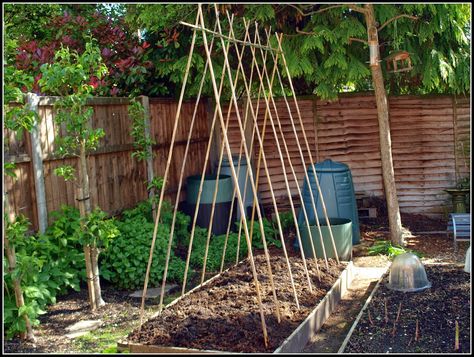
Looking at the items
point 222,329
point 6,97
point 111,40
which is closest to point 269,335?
point 222,329

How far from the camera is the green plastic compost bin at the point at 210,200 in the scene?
330 inches

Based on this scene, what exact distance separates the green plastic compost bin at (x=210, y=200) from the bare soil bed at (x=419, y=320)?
3065 millimetres

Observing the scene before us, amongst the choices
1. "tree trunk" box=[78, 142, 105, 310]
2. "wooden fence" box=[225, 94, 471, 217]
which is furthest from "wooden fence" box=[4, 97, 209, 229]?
"wooden fence" box=[225, 94, 471, 217]

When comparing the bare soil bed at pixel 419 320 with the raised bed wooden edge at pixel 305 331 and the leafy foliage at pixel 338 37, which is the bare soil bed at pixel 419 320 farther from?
the leafy foliage at pixel 338 37

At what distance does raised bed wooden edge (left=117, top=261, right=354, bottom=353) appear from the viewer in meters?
4.23

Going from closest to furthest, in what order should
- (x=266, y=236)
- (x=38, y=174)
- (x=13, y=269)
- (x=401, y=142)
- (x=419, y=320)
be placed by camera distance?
(x=13, y=269) < (x=419, y=320) < (x=38, y=174) < (x=266, y=236) < (x=401, y=142)

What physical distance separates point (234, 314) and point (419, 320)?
1.44 m

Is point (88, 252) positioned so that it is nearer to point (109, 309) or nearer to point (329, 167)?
point (109, 309)

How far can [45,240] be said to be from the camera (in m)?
5.48

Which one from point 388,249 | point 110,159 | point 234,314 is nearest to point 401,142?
point 388,249

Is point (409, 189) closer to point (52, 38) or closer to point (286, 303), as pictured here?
point (286, 303)

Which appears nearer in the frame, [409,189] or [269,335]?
[269,335]

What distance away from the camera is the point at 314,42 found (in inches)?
302

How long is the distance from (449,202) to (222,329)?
239 inches
